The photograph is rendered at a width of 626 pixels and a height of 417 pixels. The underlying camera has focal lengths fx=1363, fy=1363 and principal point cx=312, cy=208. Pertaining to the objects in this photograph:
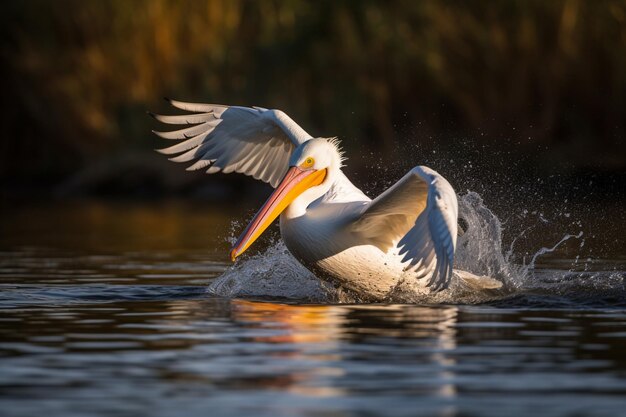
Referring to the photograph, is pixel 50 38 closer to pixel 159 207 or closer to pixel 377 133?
pixel 159 207

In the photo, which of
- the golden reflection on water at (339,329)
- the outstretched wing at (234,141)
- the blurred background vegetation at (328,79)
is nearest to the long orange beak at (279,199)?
the golden reflection on water at (339,329)

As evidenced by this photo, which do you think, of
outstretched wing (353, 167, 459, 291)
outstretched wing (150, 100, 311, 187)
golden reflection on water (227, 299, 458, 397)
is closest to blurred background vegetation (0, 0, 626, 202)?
outstretched wing (150, 100, 311, 187)

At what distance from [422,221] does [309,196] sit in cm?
133

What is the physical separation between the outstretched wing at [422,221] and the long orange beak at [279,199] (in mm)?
430

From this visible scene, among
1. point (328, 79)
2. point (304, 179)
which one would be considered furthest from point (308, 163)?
point (328, 79)

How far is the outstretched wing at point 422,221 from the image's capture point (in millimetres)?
6484

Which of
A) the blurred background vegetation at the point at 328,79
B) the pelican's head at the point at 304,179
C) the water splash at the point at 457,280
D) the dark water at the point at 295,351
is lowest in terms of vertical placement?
the dark water at the point at 295,351

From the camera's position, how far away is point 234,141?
30.3 ft

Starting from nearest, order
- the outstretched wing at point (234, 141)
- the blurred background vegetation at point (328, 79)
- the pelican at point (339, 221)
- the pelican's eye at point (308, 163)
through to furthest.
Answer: the pelican at point (339, 221) < the pelican's eye at point (308, 163) < the outstretched wing at point (234, 141) < the blurred background vegetation at point (328, 79)

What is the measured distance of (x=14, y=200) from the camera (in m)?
18.8

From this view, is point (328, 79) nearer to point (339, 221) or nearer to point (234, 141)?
point (234, 141)

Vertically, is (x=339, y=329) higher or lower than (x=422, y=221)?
lower

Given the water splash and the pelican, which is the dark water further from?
the pelican

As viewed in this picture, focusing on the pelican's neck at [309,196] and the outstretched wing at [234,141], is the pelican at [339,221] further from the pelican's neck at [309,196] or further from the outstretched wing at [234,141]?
the outstretched wing at [234,141]
